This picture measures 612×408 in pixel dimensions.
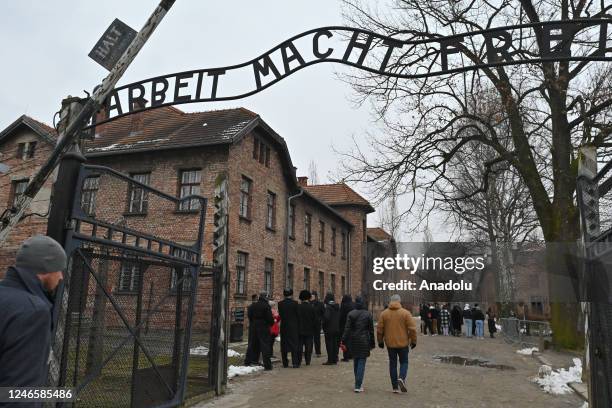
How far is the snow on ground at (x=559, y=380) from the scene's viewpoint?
9216 millimetres

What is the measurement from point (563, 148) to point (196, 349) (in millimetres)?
13551

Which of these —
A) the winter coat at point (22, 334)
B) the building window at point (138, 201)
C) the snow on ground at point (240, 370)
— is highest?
the building window at point (138, 201)

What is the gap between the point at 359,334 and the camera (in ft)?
28.7

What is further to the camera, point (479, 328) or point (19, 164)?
point (479, 328)

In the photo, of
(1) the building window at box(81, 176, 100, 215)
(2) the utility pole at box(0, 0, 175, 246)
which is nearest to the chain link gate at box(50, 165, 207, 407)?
(1) the building window at box(81, 176, 100, 215)

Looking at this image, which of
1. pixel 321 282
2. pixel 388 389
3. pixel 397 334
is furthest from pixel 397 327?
pixel 321 282

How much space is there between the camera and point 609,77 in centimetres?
1414

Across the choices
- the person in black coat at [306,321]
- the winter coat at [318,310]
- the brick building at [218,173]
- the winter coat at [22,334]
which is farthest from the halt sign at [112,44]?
the brick building at [218,173]

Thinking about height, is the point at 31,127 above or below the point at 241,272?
above

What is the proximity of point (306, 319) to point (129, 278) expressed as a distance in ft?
22.1

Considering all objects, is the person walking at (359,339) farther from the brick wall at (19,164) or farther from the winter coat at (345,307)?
the brick wall at (19,164)

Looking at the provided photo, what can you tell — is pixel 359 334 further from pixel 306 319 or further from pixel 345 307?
pixel 345 307

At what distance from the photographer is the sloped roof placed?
19.7m

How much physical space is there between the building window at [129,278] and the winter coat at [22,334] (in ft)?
9.45
